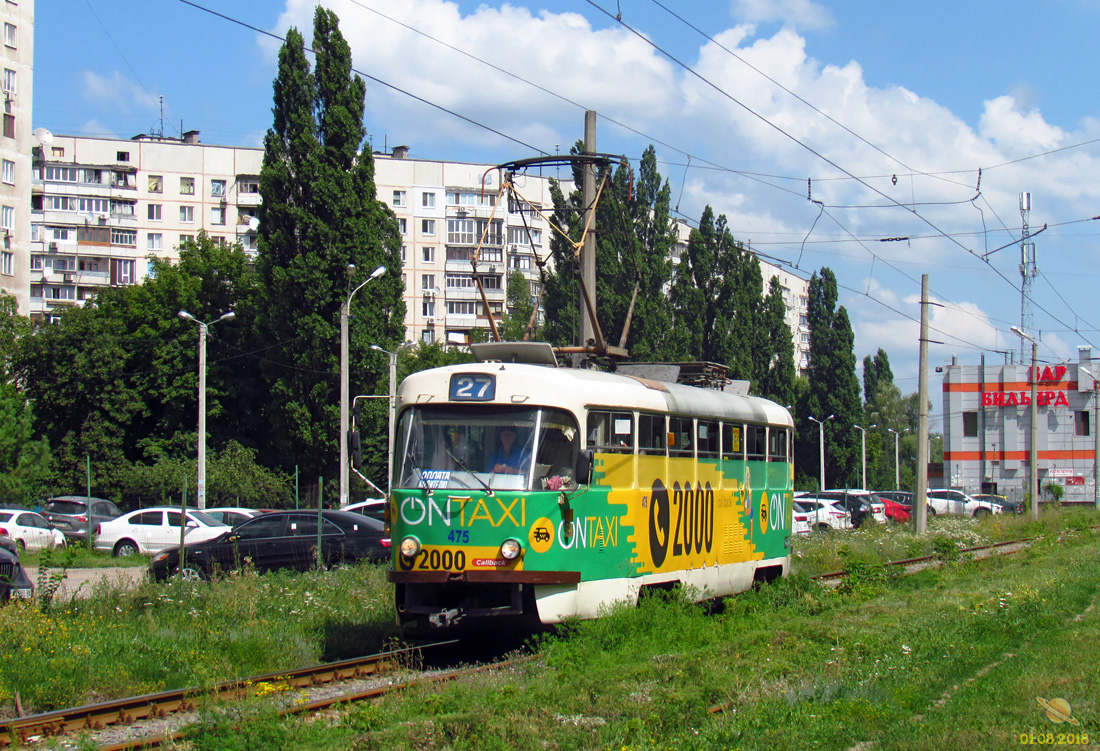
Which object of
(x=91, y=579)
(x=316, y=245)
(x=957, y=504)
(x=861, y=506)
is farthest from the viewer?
(x=957, y=504)

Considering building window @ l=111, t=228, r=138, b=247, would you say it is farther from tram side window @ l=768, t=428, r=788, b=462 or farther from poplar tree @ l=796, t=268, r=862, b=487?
tram side window @ l=768, t=428, r=788, b=462

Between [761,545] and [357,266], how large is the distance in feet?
92.0

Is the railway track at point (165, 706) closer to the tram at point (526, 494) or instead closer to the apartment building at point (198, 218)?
the tram at point (526, 494)

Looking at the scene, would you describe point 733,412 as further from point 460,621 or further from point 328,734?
point 328,734

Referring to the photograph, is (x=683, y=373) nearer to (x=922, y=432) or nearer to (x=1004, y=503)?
(x=922, y=432)

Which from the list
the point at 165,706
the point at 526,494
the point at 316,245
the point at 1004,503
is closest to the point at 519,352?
the point at 526,494

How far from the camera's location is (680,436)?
13.2 m

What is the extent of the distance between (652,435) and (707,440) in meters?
1.71

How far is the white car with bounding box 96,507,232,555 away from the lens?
2650 cm

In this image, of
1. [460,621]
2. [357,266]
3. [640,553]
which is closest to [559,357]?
[640,553]

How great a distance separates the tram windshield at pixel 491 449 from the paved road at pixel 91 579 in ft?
14.5

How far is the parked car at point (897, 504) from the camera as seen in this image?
41.6 meters

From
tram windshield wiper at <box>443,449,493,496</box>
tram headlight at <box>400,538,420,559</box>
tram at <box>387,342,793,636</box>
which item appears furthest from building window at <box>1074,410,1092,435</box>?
tram headlight at <box>400,538,420,559</box>

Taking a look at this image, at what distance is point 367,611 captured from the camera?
44.1 ft
